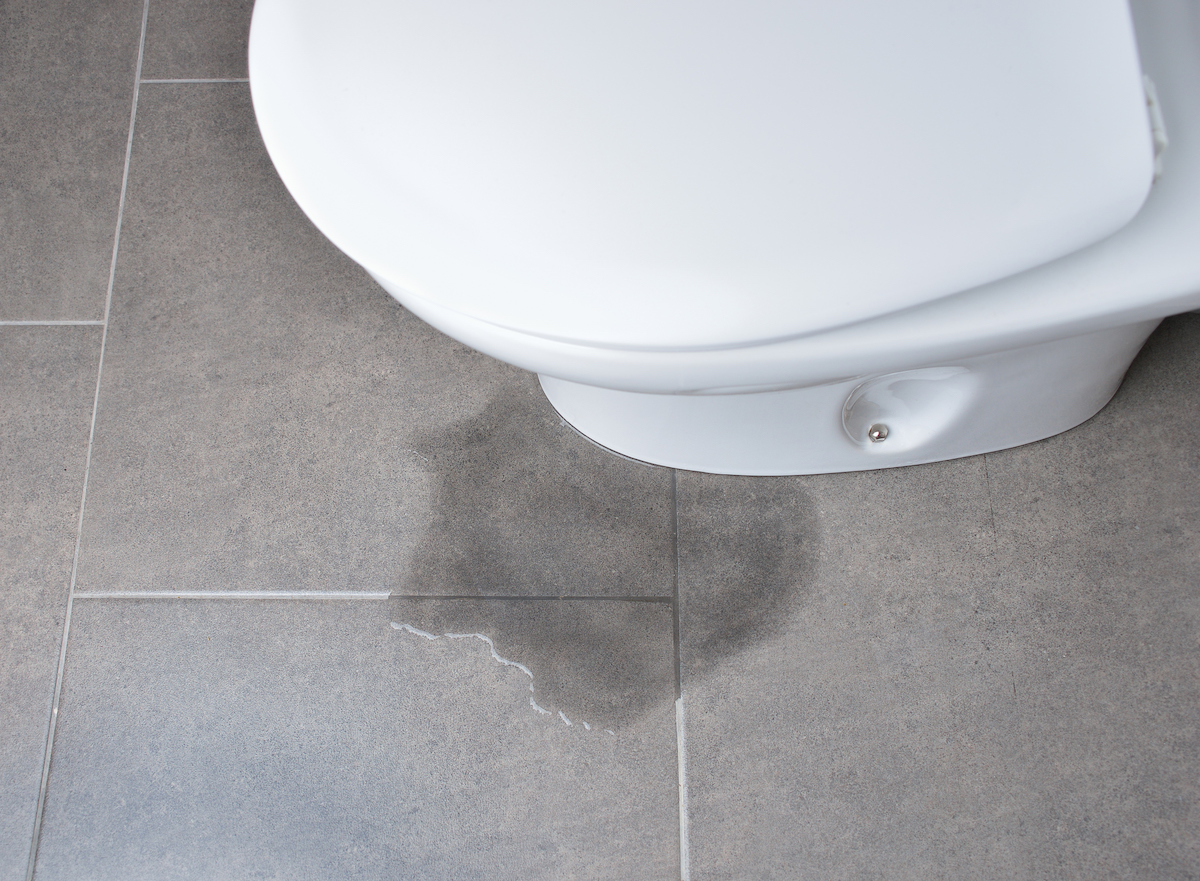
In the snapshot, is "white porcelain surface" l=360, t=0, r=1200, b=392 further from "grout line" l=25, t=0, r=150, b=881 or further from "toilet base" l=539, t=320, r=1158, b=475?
"grout line" l=25, t=0, r=150, b=881

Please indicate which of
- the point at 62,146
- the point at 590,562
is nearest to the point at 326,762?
the point at 590,562

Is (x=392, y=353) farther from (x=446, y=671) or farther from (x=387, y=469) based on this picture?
(x=446, y=671)

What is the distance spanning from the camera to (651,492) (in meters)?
0.75

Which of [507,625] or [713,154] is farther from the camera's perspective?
[507,625]

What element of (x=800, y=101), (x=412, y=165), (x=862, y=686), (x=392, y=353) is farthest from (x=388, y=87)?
(x=862, y=686)

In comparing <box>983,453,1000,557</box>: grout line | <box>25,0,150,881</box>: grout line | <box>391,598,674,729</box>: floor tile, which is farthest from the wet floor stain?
<box>25,0,150,881</box>: grout line

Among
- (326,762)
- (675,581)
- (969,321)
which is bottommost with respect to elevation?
(326,762)

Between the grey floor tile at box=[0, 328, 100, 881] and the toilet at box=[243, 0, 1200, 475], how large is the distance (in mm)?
490

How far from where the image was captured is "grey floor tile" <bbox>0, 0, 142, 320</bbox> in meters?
0.84

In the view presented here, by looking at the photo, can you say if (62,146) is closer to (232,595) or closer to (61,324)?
(61,324)

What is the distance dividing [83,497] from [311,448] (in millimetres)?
207

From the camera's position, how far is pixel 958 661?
0.70 meters

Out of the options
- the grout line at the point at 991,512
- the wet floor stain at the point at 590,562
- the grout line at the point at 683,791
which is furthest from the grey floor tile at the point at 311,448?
the grout line at the point at 991,512

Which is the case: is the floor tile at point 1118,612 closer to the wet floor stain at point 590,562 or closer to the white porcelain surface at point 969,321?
the wet floor stain at point 590,562
